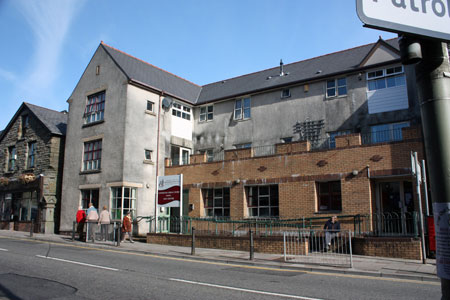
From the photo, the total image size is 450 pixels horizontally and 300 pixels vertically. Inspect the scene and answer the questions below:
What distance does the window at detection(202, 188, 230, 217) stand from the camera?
21.8 meters

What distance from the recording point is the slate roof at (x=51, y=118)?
27422 mm

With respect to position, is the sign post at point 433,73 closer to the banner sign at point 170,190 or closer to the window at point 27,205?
the banner sign at point 170,190

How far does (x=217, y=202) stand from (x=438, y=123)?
2012 cm

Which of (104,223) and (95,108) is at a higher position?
(95,108)

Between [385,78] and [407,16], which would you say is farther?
[385,78]

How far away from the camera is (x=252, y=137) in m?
24.5

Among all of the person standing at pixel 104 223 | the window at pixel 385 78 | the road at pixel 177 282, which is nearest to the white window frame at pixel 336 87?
the window at pixel 385 78

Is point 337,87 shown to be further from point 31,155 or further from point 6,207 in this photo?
point 6,207

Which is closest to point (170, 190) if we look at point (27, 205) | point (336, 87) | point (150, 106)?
point (150, 106)

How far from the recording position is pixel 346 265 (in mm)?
11414

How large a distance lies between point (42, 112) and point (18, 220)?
8.51 meters

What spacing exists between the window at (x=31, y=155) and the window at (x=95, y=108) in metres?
5.52

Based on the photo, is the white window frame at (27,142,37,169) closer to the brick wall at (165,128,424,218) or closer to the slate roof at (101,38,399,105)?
the slate roof at (101,38,399,105)

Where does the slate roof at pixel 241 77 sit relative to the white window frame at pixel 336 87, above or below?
above
